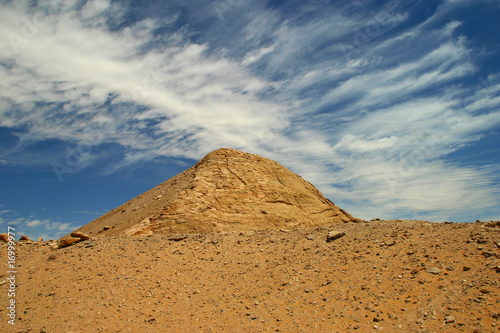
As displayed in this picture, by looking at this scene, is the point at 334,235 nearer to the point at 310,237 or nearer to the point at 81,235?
the point at 310,237

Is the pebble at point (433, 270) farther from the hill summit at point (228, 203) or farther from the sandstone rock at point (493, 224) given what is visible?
the hill summit at point (228, 203)

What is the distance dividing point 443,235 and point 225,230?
8.37 meters

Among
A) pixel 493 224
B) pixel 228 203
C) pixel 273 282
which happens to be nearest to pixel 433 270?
pixel 493 224

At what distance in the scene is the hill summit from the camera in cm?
1414

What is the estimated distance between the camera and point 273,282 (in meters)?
9.59

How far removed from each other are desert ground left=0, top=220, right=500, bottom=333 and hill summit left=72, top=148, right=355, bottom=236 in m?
1.68

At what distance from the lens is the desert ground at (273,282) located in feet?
23.6

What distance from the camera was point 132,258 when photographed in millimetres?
11250

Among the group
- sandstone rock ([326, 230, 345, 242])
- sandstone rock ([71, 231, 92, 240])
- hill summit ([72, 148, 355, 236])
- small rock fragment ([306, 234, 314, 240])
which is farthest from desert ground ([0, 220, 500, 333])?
hill summit ([72, 148, 355, 236])

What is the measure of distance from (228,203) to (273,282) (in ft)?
20.4

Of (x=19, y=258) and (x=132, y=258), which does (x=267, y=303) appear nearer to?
(x=132, y=258)

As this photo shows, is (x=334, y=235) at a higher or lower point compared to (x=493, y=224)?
higher

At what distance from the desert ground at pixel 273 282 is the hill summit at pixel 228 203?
1682 mm

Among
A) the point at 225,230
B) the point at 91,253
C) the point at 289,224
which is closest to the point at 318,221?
the point at 289,224
